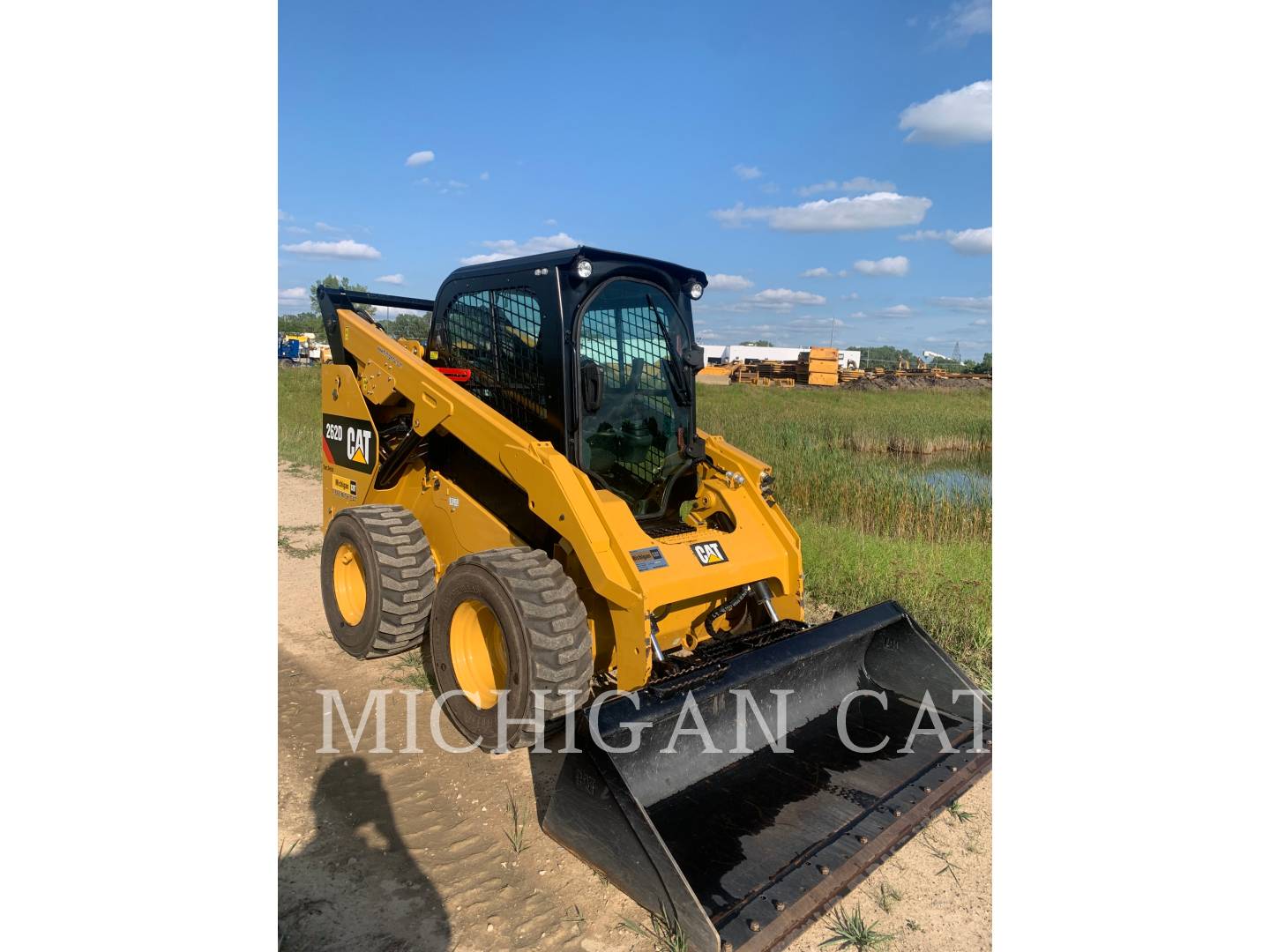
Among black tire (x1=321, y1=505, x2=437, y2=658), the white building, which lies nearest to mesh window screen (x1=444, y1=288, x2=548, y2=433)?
black tire (x1=321, y1=505, x2=437, y2=658)

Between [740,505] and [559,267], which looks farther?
[740,505]

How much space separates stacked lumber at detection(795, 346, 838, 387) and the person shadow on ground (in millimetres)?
32048

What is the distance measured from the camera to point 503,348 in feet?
14.7

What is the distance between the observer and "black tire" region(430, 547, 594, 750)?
11.1ft

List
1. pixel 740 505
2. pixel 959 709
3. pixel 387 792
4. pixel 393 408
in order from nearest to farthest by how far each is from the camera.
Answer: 1. pixel 387 792
2. pixel 959 709
3. pixel 740 505
4. pixel 393 408

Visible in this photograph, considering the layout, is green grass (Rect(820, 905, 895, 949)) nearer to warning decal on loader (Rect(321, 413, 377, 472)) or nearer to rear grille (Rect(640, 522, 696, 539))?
rear grille (Rect(640, 522, 696, 539))

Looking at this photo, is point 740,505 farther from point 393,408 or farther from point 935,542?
point 935,542

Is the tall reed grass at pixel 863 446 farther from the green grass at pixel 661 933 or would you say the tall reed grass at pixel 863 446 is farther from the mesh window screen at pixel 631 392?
the green grass at pixel 661 933

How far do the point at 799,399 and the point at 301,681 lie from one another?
22.0 meters

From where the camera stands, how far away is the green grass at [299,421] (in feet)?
42.7

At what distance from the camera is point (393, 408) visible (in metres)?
5.07

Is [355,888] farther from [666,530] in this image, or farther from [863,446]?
[863,446]

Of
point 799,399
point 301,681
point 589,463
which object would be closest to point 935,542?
point 589,463

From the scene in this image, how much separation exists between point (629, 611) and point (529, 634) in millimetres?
445
